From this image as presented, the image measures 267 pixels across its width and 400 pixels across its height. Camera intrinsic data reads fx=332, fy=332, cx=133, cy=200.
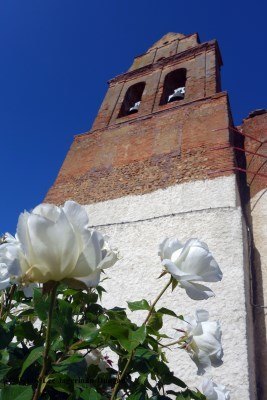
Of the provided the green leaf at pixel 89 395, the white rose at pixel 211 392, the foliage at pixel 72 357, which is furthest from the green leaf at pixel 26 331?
the white rose at pixel 211 392

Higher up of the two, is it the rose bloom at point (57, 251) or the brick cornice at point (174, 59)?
the brick cornice at point (174, 59)

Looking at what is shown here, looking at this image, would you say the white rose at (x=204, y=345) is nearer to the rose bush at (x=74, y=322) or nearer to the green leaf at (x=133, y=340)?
the rose bush at (x=74, y=322)

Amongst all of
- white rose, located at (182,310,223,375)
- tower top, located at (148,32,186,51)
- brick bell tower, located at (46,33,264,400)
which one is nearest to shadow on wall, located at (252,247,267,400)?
brick bell tower, located at (46,33,264,400)

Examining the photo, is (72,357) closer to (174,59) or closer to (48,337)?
(48,337)

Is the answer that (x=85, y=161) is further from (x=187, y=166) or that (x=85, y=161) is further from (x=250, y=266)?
(x=250, y=266)

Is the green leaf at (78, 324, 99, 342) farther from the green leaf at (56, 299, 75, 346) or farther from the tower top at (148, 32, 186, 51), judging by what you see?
the tower top at (148, 32, 186, 51)

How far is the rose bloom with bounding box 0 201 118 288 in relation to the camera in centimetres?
76

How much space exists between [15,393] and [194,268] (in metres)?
0.58

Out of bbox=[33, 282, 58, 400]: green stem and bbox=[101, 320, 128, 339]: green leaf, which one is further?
bbox=[101, 320, 128, 339]: green leaf

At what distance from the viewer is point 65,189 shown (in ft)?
20.8

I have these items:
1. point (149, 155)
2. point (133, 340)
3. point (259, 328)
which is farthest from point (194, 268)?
point (149, 155)

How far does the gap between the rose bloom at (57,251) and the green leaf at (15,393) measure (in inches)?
10.4

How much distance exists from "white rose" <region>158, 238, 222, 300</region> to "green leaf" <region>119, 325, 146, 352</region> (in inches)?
7.2

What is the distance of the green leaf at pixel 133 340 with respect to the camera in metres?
0.93
